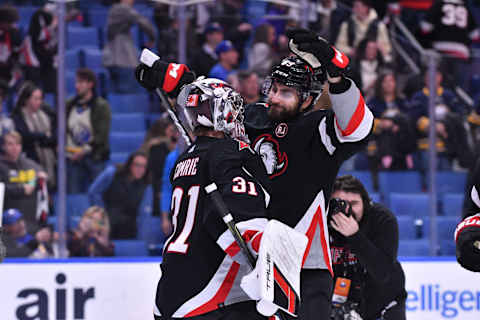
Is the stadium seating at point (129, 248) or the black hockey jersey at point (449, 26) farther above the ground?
the black hockey jersey at point (449, 26)

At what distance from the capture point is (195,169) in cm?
280

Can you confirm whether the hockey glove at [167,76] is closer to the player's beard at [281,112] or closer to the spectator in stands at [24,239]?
the player's beard at [281,112]

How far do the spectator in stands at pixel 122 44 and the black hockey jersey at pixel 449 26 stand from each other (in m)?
2.62

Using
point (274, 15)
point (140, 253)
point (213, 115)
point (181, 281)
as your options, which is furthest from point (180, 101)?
point (274, 15)

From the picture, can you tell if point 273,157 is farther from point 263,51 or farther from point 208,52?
point 263,51

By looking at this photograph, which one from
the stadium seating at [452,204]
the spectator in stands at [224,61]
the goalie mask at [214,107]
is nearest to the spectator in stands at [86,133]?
the spectator in stands at [224,61]

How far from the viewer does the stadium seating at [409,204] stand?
20.0ft

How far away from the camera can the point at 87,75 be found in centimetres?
606

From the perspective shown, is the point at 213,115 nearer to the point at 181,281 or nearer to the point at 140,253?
the point at 181,281

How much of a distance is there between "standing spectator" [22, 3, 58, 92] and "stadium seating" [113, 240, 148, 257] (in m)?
1.10

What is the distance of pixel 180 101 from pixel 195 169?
331 millimetres

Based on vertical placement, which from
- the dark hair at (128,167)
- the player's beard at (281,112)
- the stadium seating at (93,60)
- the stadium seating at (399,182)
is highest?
the player's beard at (281,112)

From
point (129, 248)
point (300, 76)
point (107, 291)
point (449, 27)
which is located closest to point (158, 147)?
point (129, 248)

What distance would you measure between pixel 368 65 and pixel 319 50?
132 inches
